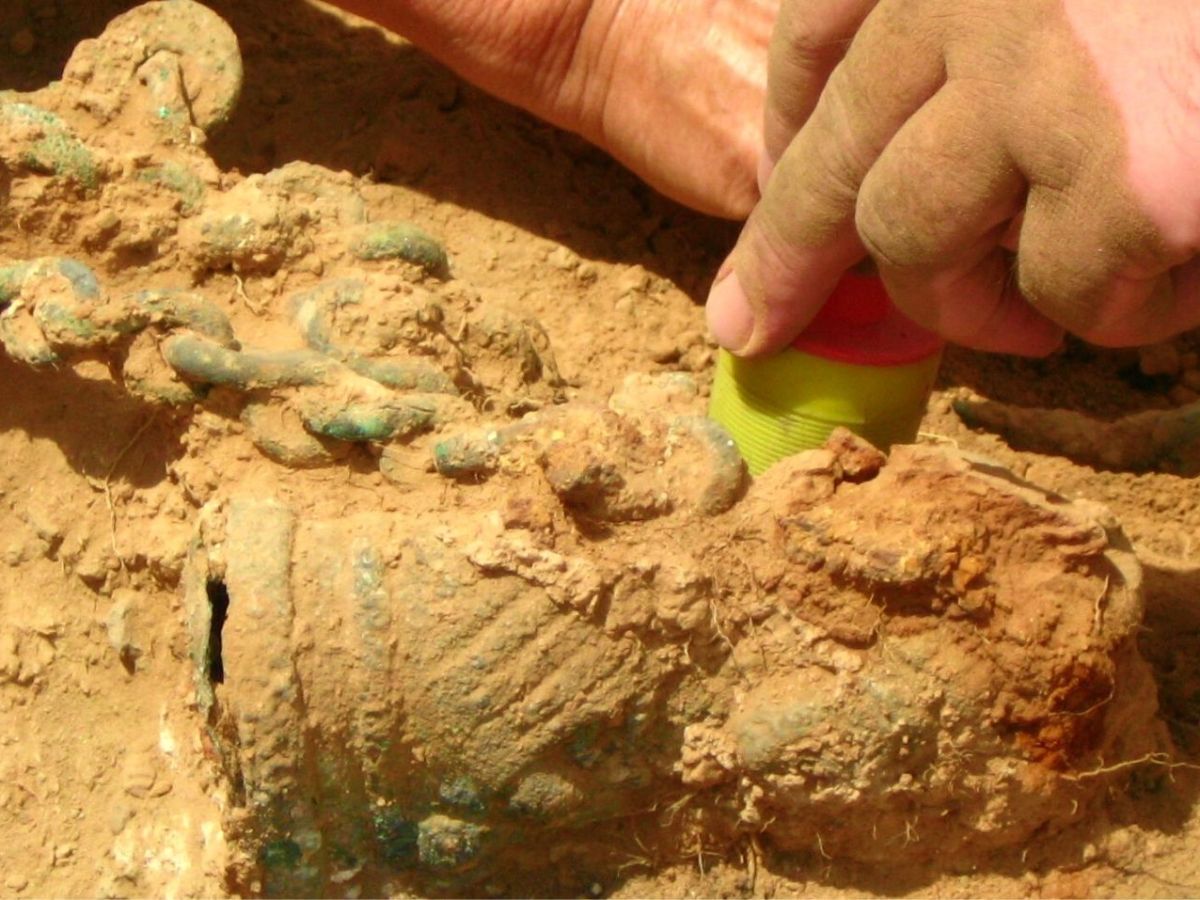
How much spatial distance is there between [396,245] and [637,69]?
0.46 metres

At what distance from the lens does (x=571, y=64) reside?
5.30ft

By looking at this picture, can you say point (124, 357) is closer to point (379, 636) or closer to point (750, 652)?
point (379, 636)

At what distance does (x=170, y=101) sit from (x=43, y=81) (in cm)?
36

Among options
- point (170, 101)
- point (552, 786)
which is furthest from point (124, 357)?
point (552, 786)

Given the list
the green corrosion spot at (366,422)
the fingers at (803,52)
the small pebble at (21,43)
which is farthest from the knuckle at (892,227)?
the small pebble at (21,43)

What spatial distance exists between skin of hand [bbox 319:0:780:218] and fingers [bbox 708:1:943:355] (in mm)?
333

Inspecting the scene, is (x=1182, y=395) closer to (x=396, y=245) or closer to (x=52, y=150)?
(x=396, y=245)

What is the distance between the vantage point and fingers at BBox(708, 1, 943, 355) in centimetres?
97

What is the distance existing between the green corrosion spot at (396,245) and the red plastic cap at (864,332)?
379 millimetres

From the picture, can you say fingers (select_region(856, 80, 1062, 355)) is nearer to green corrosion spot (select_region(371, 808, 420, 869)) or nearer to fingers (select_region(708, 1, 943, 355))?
fingers (select_region(708, 1, 943, 355))

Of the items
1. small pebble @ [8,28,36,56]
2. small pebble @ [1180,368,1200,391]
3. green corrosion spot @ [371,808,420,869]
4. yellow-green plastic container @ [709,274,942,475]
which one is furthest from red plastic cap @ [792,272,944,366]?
small pebble @ [8,28,36,56]

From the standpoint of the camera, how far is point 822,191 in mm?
1081

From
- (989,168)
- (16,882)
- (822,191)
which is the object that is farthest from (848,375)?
(16,882)

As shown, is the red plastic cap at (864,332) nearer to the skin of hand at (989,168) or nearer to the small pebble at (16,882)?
the skin of hand at (989,168)
